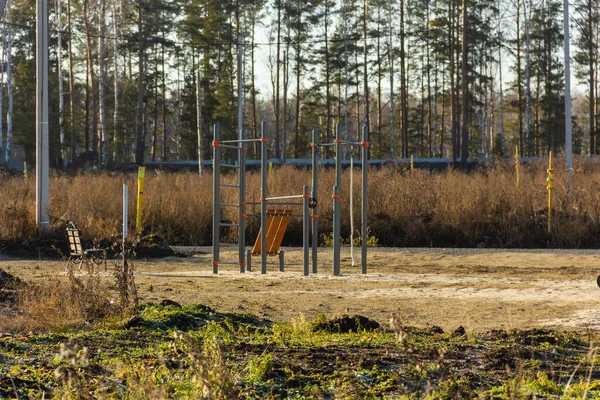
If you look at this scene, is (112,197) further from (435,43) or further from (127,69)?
(127,69)

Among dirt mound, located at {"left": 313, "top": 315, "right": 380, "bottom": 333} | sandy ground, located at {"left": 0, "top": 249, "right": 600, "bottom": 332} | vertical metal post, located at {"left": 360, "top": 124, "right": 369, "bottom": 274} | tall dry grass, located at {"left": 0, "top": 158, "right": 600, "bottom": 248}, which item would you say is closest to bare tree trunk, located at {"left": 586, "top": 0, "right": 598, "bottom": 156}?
tall dry grass, located at {"left": 0, "top": 158, "right": 600, "bottom": 248}

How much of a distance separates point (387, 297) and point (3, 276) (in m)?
5.07

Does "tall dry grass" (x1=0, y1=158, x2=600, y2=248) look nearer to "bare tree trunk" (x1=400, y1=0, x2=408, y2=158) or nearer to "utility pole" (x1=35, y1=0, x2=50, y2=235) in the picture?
"utility pole" (x1=35, y1=0, x2=50, y2=235)

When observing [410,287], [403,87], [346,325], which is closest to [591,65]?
[403,87]

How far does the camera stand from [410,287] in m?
12.4

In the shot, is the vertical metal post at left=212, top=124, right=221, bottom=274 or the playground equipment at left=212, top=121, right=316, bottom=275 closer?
the playground equipment at left=212, top=121, right=316, bottom=275

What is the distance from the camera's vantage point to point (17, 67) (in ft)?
181

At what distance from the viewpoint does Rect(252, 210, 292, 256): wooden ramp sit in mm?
15141

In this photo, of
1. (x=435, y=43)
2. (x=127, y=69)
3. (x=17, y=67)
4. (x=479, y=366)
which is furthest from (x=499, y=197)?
(x=127, y=69)

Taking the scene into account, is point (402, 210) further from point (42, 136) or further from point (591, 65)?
point (591, 65)

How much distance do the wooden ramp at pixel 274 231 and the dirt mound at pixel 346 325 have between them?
6997 mm

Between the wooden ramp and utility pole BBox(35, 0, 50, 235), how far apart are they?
579cm

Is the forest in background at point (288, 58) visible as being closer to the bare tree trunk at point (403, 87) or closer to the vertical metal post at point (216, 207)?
the bare tree trunk at point (403, 87)

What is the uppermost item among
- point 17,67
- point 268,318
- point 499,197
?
point 17,67
